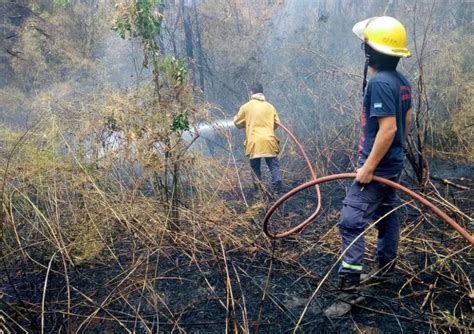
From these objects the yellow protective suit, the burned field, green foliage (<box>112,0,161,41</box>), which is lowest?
the burned field

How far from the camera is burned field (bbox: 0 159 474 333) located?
287cm

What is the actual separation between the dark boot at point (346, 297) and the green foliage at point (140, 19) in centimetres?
308

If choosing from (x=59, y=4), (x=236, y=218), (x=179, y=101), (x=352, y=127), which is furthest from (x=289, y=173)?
(x=59, y=4)

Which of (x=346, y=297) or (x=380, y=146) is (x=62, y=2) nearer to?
(x=380, y=146)

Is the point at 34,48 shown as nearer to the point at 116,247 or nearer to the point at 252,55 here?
the point at 252,55

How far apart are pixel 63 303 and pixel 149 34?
108 inches

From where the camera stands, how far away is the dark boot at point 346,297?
116 inches

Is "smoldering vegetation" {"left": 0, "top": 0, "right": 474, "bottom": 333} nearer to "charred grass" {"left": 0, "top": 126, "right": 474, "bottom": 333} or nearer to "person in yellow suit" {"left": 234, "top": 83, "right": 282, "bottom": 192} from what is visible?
"charred grass" {"left": 0, "top": 126, "right": 474, "bottom": 333}

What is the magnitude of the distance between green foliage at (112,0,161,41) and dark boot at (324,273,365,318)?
3077mm

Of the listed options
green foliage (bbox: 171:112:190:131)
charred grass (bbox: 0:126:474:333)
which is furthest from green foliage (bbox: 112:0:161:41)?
charred grass (bbox: 0:126:474:333)

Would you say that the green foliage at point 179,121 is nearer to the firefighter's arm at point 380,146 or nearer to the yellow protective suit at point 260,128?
the firefighter's arm at point 380,146

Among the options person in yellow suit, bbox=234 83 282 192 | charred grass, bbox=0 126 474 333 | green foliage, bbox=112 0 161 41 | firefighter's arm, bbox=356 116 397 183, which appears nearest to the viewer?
firefighter's arm, bbox=356 116 397 183

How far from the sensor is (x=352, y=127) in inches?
301

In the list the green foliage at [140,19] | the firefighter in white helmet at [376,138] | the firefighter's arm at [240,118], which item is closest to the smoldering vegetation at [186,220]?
the green foliage at [140,19]
